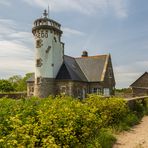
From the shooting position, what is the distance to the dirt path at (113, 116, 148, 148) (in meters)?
12.1

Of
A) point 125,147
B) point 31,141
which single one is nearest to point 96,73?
point 125,147

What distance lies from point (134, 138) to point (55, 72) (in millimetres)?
23893

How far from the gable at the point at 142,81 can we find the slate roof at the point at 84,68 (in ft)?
40.4

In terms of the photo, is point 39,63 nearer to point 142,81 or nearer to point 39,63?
point 39,63

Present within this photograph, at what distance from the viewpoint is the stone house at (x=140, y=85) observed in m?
49.1

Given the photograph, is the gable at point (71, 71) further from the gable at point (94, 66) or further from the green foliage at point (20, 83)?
the green foliage at point (20, 83)

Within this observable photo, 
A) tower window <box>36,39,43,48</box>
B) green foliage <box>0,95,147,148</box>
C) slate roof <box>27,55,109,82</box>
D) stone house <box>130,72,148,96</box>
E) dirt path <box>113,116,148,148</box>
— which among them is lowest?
dirt path <box>113,116,148,148</box>

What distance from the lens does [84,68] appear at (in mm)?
41094

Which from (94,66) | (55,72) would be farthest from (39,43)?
(94,66)

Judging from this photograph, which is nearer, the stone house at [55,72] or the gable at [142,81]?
the stone house at [55,72]

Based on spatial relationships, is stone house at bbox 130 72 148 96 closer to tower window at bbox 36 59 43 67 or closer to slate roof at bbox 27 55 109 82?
slate roof at bbox 27 55 109 82

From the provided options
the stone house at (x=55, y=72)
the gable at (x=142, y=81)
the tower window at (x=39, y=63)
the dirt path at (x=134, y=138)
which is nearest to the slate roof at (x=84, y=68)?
the stone house at (x=55, y=72)

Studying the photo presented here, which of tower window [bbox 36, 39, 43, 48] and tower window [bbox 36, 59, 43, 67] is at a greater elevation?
tower window [bbox 36, 39, 43, 48]

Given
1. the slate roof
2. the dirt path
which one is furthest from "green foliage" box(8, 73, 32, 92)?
the dirt path
